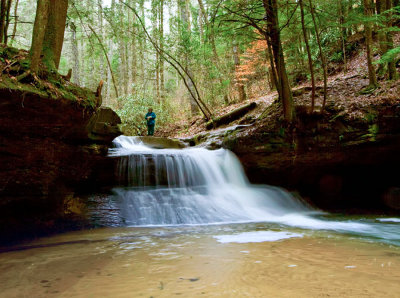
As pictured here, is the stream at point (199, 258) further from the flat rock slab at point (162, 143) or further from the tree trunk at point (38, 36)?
the flat rock slab at point (162, 143)

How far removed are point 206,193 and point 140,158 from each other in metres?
2.15

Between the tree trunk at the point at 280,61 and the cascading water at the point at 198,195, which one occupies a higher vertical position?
the tree trunk at the point at 280,61

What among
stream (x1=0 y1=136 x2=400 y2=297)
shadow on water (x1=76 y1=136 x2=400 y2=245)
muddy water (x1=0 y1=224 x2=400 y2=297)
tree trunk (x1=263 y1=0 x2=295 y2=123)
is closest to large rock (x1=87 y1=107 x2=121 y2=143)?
shadow on water (x1=76 y1=136 x2=400 y2=245)

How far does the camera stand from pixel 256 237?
4004 mm

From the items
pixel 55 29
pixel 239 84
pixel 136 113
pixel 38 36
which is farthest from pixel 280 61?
pixel 136 113

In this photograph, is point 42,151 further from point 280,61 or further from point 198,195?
point 280,61

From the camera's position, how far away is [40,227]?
17.3ft

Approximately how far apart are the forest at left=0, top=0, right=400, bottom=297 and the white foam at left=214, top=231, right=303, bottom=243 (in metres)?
0.07

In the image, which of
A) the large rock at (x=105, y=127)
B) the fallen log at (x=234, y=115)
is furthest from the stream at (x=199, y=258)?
the fallen log at (x=234, y=115)

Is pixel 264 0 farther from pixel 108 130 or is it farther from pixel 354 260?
pixel 354 260

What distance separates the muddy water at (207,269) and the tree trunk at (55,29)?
3771mm

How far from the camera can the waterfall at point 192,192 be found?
6.24 meters

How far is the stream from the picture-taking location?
6.32 feet

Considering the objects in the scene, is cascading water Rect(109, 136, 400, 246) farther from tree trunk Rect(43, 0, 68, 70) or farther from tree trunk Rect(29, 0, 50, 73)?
tree trunk Rect(29, 0, 50, 73)
